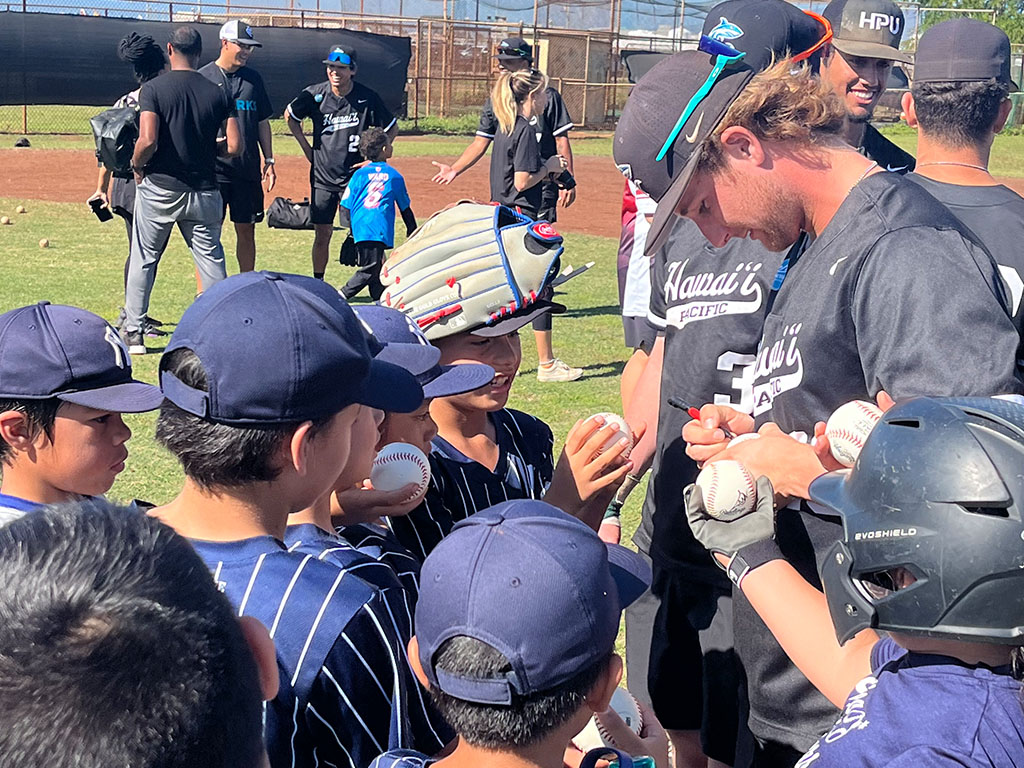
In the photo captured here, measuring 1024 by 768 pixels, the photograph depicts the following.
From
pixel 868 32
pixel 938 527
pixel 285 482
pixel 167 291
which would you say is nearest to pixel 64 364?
pixel 285 482

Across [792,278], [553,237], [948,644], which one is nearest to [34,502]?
[553,237]

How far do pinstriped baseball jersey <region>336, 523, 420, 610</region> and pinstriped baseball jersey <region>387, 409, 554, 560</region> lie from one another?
261mm

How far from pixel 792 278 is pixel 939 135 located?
2451mm

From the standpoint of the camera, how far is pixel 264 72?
29875 millimetres

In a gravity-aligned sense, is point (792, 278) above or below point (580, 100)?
above

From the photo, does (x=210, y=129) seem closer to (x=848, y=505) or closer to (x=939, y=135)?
(x=939, y=135)

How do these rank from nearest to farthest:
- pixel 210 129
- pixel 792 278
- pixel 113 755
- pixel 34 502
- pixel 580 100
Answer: pixel 113 755 < pixel 792 278 < pixel 34 502 < pixel 210 129 < pixel 580 100

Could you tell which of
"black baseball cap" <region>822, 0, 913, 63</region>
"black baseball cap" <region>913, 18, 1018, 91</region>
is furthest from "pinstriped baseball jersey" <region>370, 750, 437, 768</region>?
"black baseball cap" <region>822, 0, 913, 63</region>

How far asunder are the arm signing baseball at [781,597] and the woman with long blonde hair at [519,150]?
8594 mm

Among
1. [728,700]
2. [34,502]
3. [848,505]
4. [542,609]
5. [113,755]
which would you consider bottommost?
[728,700]

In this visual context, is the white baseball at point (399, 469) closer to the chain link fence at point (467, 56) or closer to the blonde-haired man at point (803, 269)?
the blonde-haired man at point (803, 269)

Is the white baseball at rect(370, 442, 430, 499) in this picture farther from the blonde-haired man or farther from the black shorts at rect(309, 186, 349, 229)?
the black shorts at rect(309, 186, 349, 229)

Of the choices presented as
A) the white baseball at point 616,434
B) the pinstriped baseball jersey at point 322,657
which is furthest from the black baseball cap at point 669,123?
the pinstriped baseball jersey at point 322,657

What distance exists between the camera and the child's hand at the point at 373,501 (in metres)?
2.64
